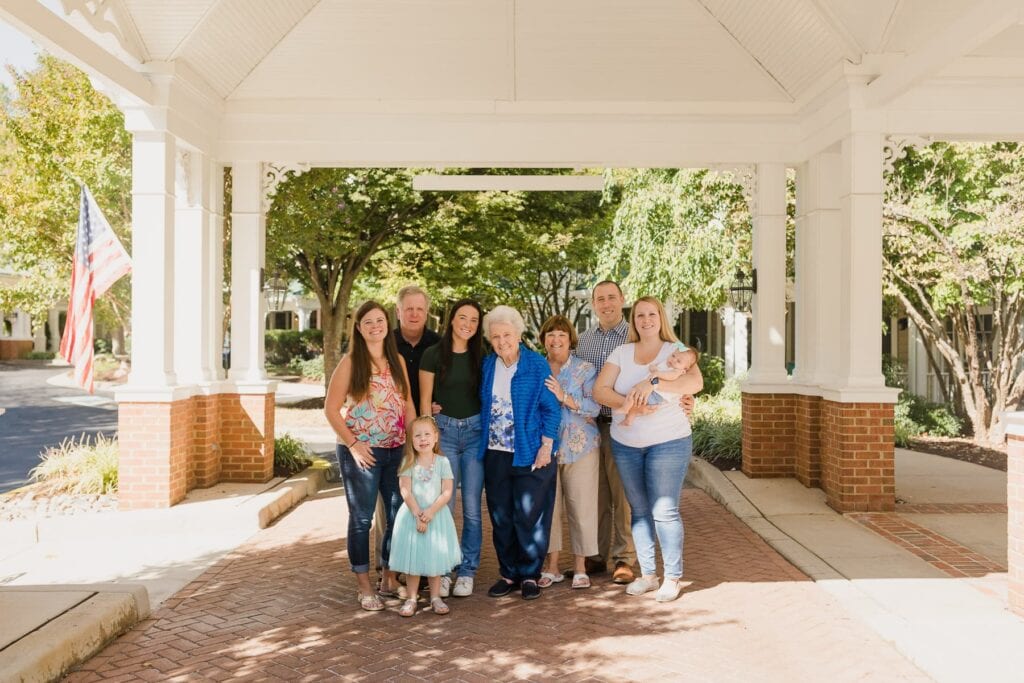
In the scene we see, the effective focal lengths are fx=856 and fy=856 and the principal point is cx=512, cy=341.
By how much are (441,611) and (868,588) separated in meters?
2.56

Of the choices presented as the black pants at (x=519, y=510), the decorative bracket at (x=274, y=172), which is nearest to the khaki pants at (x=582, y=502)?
the black pants at (x=519, y=510)

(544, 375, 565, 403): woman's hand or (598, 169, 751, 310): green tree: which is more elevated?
(598, 169, 751, 310): green tree

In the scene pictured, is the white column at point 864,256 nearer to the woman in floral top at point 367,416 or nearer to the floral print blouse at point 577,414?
the floral print blouse at point 577,414

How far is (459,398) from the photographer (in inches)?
203

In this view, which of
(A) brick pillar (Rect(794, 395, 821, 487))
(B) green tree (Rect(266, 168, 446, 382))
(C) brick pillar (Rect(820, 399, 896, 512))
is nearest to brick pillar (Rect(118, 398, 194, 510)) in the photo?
(C) brick pillar (Rect(820, 399, 896, 512))

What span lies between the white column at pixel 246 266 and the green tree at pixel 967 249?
8449mm

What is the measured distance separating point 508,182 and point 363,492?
186 inches

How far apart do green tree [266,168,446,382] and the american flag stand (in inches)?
198

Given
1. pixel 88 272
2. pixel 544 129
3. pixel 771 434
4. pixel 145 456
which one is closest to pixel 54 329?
pixel 88 272

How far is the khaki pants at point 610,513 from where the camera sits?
5.69 metres

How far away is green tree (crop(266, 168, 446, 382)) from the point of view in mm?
13648

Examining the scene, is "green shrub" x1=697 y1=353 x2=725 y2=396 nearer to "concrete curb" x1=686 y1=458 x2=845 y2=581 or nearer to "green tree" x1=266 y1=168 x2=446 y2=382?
"green tree" x1=266 y1=168 x2=446 y2=382

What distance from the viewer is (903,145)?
7613 millimetres

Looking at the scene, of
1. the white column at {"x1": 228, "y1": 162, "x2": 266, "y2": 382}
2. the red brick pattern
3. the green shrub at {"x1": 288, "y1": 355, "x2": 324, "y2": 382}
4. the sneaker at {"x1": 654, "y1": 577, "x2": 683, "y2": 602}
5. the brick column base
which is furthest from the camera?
the green shrub at {"x1": 288, "y1": 355, "x2": 324, "y2": 382}
